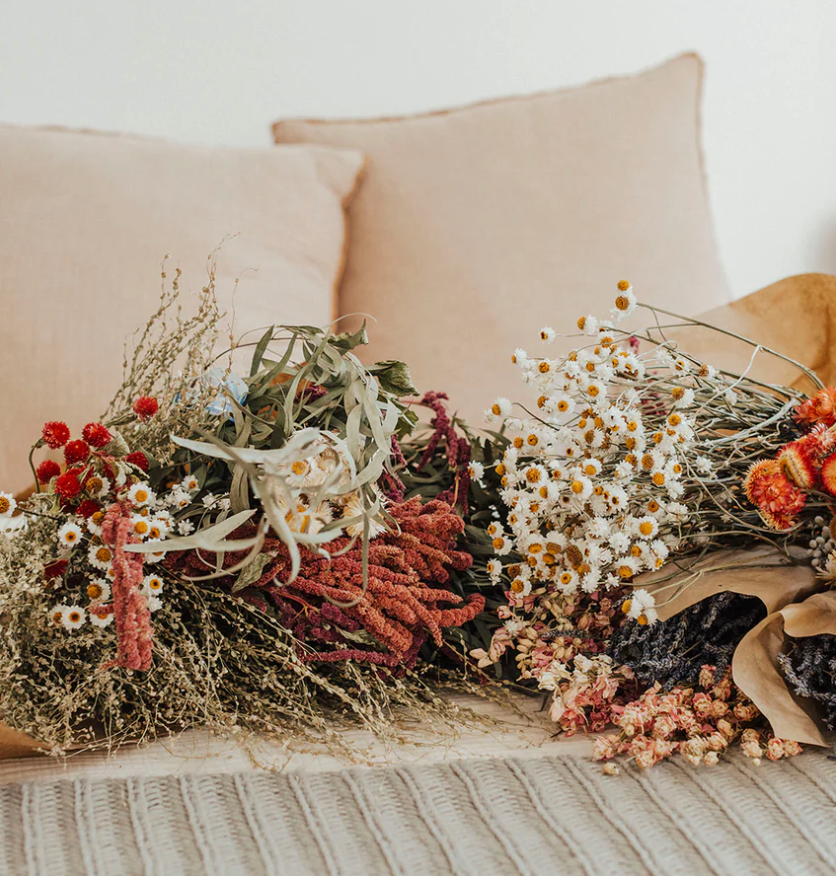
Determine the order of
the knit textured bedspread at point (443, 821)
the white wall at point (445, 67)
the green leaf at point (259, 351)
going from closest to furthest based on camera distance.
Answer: the knit textured bedspread at point (443, 821), the green leaf at point (259, 351), the white wall at point (445, 67)

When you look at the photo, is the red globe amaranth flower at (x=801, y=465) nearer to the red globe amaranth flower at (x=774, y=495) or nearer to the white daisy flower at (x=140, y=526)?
the red globe amaranth flower at (x=774, y=495)

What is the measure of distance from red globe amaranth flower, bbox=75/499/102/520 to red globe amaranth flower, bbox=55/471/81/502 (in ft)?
0.04

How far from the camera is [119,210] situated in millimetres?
994

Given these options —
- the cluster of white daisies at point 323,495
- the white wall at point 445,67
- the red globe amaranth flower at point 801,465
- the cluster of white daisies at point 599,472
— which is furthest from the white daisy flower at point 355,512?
the white wall at point 445,67

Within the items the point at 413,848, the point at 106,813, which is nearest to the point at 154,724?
the point at 106,813

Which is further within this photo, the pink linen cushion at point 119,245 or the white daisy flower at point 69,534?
the pink linen cushion at point 119,245

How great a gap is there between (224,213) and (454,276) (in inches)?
12.6

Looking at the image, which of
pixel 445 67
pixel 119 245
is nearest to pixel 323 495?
pixel 119 245

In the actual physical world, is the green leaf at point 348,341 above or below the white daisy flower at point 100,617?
above

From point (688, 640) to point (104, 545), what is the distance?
0.48m

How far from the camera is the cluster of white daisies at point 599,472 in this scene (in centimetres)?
64

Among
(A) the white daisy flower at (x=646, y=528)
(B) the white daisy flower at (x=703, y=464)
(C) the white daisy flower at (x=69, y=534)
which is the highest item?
(B) the white daisy flower at (x=703, y=464)

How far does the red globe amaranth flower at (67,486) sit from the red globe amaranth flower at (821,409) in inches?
23.4

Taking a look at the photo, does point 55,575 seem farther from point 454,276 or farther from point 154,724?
point 454,276
